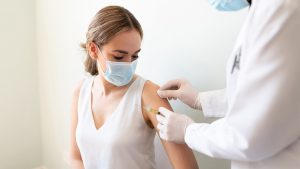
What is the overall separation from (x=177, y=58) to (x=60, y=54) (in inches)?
45.0

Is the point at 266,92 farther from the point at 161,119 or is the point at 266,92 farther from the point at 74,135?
the point at 74,135

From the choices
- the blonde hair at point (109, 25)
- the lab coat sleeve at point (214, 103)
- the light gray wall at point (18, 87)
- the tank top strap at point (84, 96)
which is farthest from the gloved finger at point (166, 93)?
the light gray wall at point (18, 87)

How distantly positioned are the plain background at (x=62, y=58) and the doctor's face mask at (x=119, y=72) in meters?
0.27

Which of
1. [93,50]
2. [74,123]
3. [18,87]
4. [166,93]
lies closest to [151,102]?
[166,93]

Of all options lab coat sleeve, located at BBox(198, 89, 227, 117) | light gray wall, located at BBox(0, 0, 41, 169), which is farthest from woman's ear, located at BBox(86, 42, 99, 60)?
light gray wall, located at BBox(0, 0, 41, 169)

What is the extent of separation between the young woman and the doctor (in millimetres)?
409

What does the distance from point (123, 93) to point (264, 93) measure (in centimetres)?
75

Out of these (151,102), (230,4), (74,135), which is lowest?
(74,135)

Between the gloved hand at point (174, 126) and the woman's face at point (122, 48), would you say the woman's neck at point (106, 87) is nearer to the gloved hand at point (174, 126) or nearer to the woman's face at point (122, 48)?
the woman's face at point (122, 48)

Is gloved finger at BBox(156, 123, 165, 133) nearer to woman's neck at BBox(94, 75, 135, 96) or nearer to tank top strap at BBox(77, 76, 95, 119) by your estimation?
woman's neck at BBox(94, 75, 135, 96)

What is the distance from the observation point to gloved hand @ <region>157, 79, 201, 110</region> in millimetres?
A: 1255

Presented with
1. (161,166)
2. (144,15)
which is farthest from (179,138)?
(144,15)

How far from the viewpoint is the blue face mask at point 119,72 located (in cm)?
124

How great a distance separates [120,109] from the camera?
1280 millimetres
